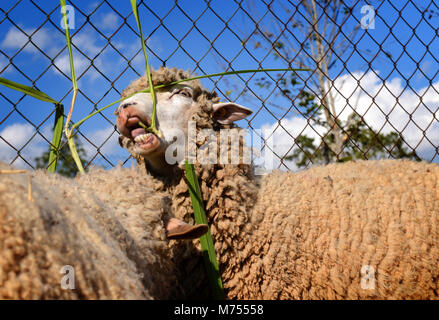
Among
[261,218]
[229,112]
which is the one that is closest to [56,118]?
[229,112]

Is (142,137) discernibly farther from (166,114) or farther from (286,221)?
(286,221)

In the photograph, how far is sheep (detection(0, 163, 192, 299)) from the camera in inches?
38.0

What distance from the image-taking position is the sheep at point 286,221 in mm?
1896

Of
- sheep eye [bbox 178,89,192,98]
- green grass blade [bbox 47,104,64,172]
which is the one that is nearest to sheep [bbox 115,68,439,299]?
sheep eye [bbox 178,89,192,98]

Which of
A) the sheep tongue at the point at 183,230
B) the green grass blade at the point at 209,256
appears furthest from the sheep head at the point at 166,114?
the sheep tongue at the point at 183,230

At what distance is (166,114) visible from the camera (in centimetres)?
198

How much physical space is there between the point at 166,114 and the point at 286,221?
2.55ft

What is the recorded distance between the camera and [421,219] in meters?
2.12

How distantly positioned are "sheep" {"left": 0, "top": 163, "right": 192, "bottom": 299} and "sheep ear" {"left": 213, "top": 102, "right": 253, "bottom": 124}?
679 mm

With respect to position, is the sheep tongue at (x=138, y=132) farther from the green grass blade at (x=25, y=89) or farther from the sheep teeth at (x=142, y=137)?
the green grass blade at (x=25, y=89)

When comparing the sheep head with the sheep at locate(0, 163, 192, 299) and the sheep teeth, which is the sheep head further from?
the sheep at locate(0, 163, 192, 299)
